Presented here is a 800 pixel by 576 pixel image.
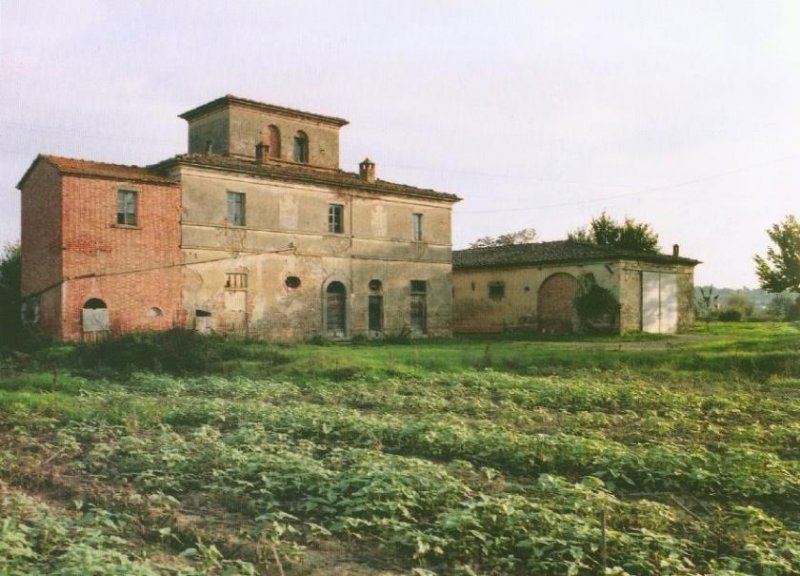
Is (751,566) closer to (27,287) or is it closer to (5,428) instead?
(5,428)

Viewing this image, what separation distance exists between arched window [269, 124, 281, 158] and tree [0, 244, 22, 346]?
39.4 feet

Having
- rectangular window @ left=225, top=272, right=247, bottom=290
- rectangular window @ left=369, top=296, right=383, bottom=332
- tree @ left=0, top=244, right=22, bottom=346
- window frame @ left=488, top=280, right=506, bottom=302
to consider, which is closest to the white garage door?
window frame @ left=488, top=280, right=506, bottom=302

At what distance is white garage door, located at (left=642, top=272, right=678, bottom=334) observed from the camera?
33219 millimetres

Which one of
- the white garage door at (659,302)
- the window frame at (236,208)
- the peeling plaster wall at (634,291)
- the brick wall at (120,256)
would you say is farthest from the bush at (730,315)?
the brick wall at (120,256)

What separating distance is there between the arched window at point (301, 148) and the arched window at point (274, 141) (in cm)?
104

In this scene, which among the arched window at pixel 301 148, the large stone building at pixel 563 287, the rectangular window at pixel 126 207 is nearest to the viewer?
the rectangular window at pixel 126 207

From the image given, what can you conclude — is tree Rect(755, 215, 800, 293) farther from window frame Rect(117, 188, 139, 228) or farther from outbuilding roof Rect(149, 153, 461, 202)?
window frame Rect(117, 188, 139, 228)

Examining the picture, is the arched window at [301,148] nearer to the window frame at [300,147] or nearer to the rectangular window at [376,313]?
the window frame at [300,147]

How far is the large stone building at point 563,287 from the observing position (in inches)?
1275

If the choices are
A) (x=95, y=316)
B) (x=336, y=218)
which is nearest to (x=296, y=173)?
(x=336, y=218)

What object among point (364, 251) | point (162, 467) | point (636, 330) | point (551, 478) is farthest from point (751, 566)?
point (636, 330)

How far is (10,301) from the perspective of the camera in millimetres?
26844

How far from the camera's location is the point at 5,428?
1071 centimetres

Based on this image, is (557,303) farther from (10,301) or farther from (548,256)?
(10,301)
